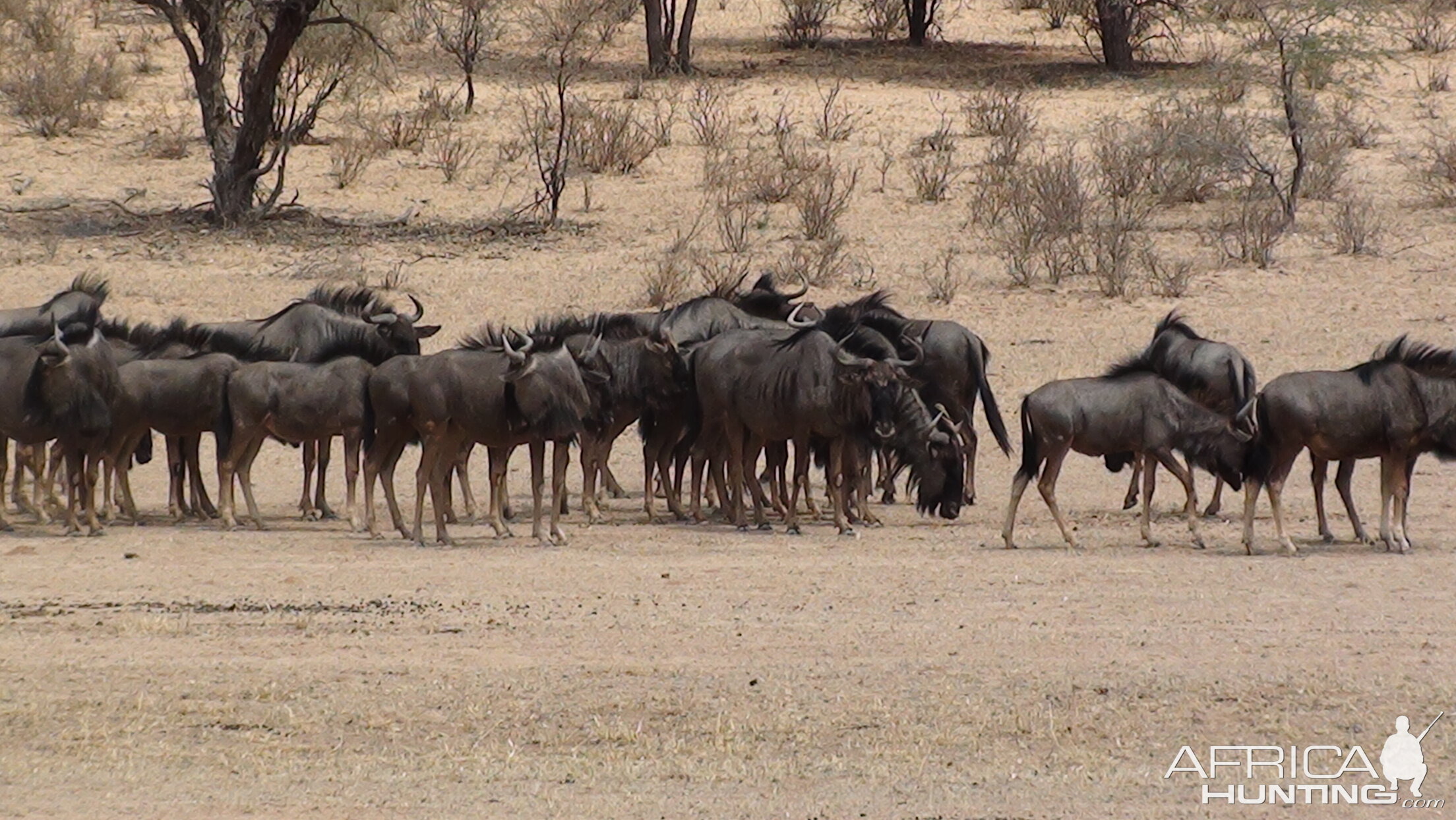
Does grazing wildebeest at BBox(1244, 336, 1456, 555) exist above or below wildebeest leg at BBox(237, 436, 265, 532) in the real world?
above

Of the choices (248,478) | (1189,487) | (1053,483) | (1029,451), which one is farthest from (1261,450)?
(248,478)

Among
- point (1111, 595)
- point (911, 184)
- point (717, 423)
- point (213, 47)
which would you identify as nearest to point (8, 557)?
point (717, 423)

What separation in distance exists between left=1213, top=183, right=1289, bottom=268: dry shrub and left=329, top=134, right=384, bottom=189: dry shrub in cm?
1169

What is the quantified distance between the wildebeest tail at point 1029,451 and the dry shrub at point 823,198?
1053cm

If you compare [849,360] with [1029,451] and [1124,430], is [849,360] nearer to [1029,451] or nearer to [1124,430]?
[1029,451]

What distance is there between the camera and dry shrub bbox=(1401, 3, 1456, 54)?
32562 mm

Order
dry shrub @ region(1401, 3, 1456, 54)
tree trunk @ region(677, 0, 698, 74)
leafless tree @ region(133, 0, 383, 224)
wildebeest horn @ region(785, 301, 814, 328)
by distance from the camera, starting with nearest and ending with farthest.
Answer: wildebeest horn @ region(785, 301, 814, 328), leafless tree @ region(133, 0, 383, 224), dry shrub @ region(1401, 3, 1456, 54), tree trunk @ region(677, 0, 698, 74)

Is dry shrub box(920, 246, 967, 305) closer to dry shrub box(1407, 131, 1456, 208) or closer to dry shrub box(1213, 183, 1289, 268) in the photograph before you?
dry shrub box(1213, 183, 1289, 268)

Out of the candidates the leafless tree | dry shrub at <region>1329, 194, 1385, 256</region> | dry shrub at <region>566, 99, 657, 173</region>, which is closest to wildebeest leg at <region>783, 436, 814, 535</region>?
dry shrub at <region>1329, 194, 1385, 256</region>

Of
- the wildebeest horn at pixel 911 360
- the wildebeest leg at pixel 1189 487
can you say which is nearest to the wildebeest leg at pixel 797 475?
the wildebeest horn at pixel 911 360

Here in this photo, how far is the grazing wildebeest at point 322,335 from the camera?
15.1 meters

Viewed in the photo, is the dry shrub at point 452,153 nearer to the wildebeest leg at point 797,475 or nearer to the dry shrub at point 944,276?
the dry shrub at point 944,276

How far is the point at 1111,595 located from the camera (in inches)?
461

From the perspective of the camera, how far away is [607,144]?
90.6 feet
